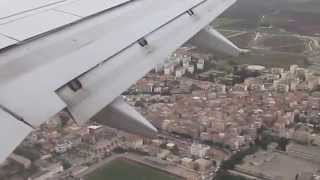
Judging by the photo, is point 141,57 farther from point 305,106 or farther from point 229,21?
point 229,21

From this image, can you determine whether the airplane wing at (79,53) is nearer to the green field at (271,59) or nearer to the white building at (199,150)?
the white building at (199,150)

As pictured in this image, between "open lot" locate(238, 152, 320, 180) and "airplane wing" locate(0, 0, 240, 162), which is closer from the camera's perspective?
"airplane wing" locate(0, 0, 240, 162)

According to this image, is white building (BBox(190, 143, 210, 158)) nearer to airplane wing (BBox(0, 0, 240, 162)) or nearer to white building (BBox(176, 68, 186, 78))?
white building (BBox(176, 68, 186, 78))

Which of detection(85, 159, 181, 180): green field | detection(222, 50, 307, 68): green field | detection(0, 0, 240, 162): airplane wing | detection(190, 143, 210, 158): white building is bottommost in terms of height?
detection(85, 159, 181, 180): green field

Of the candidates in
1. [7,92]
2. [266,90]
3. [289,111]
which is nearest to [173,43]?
[7,92]

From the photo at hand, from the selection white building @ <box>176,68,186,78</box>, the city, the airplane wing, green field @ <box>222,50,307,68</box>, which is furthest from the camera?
green field @ <box>222,50,307,68</box>

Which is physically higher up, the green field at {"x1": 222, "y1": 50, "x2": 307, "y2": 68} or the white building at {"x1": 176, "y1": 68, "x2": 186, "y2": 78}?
the green field at {"x1": 222, "y1": 50, "x2": 307, "y2": 68}

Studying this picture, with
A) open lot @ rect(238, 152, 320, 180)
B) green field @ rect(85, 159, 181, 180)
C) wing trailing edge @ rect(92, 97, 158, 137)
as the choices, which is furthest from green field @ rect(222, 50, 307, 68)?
wing trailing edge @ rect(92, 97, 158, 137)
